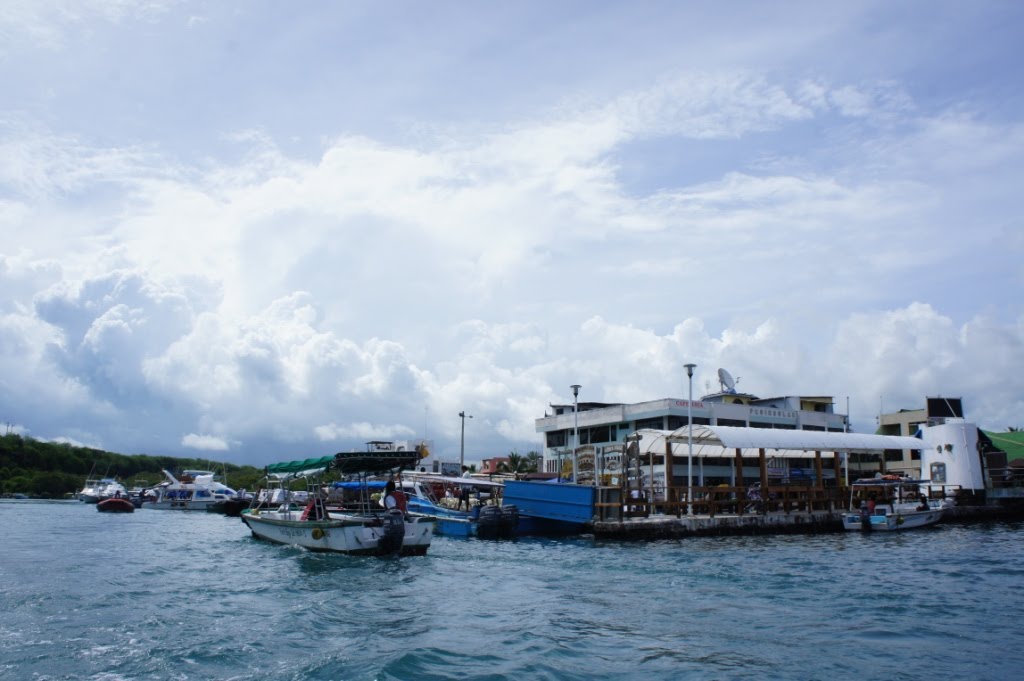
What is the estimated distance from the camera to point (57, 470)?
342 ft

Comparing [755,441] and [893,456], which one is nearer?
[755,441]

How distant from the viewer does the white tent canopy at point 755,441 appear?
33250mm

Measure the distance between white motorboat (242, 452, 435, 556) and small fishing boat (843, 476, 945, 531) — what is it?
20.1 metres

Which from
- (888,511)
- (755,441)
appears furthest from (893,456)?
(755,441)

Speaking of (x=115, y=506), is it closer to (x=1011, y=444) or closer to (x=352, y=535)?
(x=352, y=535)

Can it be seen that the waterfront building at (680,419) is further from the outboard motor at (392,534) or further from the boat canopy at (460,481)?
the outboard motor at (392,534)

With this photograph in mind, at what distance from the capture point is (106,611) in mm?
14789

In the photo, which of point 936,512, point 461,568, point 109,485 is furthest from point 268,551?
point 109,485

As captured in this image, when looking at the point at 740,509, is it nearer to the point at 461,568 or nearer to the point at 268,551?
the point at 461,568

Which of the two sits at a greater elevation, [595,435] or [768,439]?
[595,435]

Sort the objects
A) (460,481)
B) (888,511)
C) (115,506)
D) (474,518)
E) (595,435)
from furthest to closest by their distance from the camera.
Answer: (115,506) → (595,435) → (460,481) → (888,511) → (474,518)

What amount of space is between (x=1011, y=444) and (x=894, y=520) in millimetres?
34617

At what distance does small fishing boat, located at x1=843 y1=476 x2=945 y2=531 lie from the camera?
3297cm

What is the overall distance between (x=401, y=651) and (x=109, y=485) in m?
86.1
